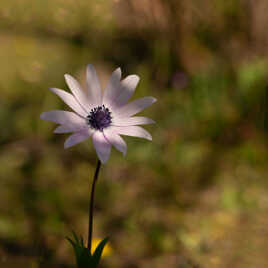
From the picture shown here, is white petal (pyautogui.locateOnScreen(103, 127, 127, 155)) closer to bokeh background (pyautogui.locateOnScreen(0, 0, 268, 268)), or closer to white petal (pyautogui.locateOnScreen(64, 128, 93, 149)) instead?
white petal (pyautogui.locateOnScreen(64, 128, 93, 149))

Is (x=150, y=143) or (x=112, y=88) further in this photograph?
(x=150, y=143)

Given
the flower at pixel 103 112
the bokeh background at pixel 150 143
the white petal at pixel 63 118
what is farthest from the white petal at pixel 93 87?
the bokeh background at pixel 150 143

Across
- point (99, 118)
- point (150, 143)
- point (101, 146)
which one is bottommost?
point (101, 146)

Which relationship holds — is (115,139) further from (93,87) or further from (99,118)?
(93,87)

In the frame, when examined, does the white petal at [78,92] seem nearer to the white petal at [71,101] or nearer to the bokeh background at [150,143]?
the white petal at [71,101]

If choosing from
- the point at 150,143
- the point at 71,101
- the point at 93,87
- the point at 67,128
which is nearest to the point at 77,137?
the point at 67,128

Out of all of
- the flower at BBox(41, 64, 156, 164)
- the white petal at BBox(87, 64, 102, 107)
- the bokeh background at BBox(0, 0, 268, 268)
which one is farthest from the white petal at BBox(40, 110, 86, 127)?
the bokeh background at BBox(0, 0, 268, 268)
